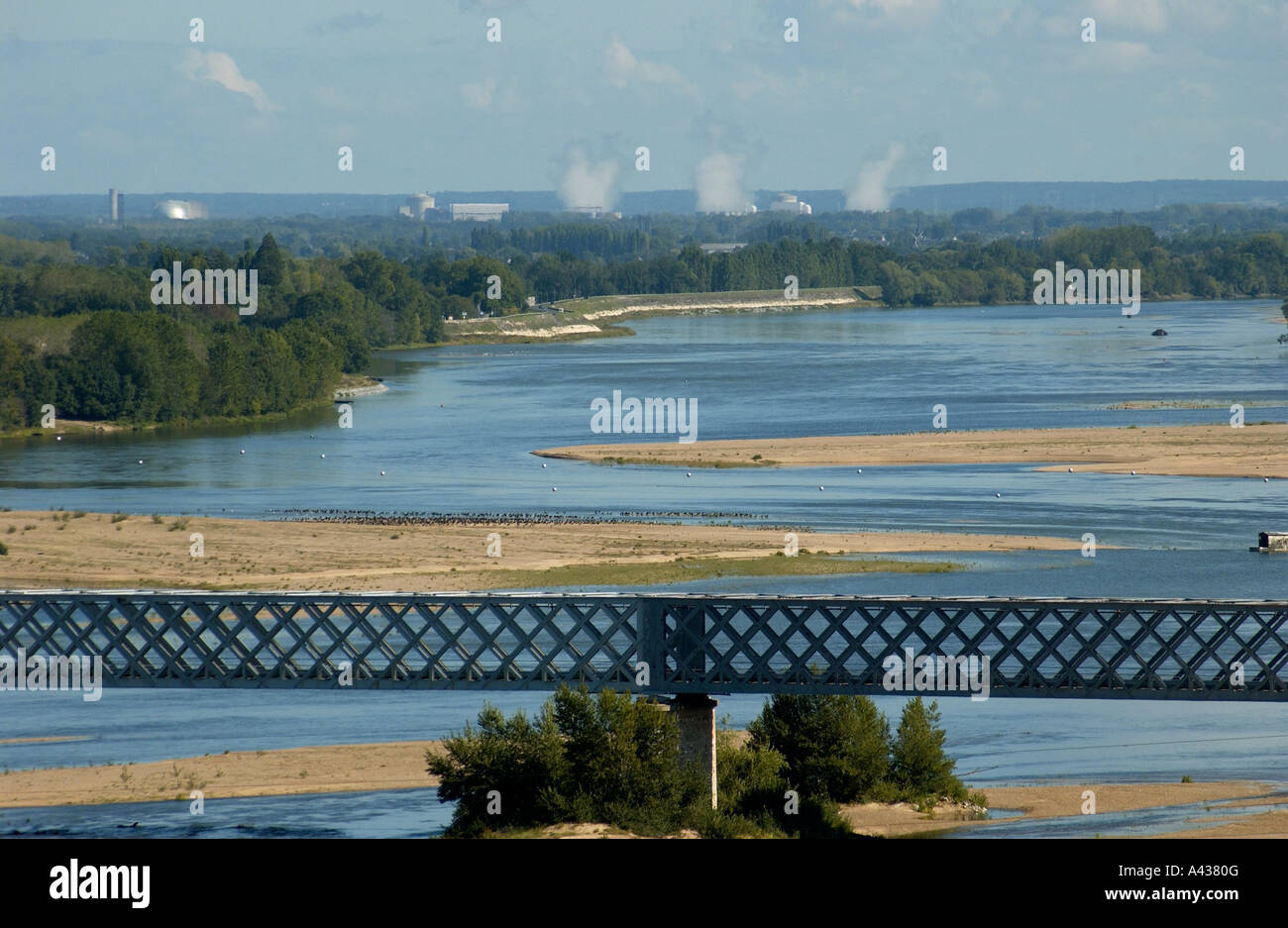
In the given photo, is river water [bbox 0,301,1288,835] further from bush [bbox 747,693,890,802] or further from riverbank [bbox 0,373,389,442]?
bush [bbox 747,693,890,802]

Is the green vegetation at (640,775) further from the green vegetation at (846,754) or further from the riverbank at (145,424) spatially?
the riverbank at (145,424)

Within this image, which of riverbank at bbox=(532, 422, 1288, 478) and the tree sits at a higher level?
riverbank at bbox=(532, 422, 1288, 478)

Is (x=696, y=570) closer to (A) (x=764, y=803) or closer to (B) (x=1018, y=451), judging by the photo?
(A) (x=764, y=803)

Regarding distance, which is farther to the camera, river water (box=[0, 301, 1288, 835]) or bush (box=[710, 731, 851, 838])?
river water (box=[0, 301, 1288, 835])

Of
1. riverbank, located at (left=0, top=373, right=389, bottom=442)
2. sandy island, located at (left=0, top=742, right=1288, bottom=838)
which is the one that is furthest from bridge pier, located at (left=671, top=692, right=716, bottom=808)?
riverbank, located at (left=0, top=373, right=389, bottom=442)

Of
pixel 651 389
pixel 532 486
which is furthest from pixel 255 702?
pixel 651 389

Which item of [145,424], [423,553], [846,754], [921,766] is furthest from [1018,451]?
[145,424]
